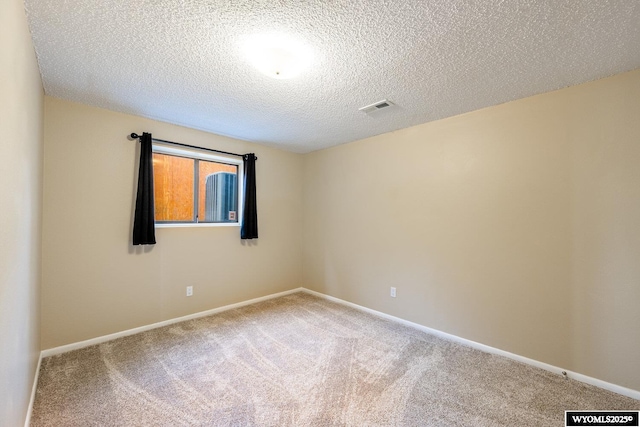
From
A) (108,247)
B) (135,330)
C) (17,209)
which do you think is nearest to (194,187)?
(108,247)

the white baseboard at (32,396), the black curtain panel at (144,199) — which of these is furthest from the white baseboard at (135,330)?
the black curtain panel at (144,199)

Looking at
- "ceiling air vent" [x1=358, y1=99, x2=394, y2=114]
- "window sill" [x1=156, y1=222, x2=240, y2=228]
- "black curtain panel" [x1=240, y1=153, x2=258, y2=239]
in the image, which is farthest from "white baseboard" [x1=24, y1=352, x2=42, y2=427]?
"ceiling air vent" [x1=358, y1=99, x2=394, y2=114]

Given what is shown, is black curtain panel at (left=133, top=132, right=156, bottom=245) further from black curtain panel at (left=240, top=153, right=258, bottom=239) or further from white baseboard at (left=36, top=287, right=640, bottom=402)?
black curtain panel at (left=240, top=153, right=258, bottom=239)

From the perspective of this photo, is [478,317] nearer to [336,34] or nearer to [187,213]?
[336,34]

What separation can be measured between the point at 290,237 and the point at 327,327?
1.68 metres

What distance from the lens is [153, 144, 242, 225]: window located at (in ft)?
10.0

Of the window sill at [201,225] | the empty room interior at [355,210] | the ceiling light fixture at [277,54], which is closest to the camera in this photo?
the empty room interior at [355,210]

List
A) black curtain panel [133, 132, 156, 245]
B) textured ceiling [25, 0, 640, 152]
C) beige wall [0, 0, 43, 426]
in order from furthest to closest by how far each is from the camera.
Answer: black curtain panel [133, 132, 156, 245] → textured ceiling [25, 0, 640, 152] → beige wall [0, 0, 43, 426]

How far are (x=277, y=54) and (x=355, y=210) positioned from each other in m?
2.33

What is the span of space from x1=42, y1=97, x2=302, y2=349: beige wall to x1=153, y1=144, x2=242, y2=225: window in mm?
167

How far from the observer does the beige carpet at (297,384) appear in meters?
1.63

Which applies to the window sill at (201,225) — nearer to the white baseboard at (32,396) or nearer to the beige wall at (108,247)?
the beige wall at (108,247)

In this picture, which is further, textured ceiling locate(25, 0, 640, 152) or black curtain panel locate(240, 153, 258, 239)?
black curtain panel locate(240, 153, 258, 239)

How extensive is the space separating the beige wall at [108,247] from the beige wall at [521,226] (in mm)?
2040
